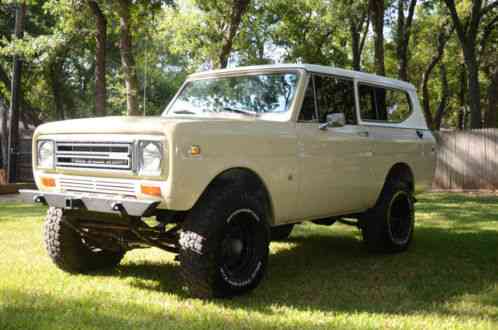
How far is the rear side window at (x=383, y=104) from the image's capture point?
289 inches

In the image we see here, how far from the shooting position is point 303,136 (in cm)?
605

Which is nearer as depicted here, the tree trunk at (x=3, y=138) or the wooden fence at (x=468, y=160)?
the wooden fence at (x=468, y=160)

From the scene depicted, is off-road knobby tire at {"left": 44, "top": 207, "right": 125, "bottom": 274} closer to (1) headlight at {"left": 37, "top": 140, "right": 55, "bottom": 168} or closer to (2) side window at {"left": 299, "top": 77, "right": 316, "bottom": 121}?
(1) headlight at {"left": 37, "top": 140, "right": 55, "bottom": 168}

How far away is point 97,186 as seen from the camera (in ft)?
17.5

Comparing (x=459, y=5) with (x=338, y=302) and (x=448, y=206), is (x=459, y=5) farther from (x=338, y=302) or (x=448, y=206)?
(x=338, y=302)

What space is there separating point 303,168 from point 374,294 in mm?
1406

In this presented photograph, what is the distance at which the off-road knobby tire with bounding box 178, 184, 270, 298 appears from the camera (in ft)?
16.4

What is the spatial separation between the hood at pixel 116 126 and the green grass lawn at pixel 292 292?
1.46 m

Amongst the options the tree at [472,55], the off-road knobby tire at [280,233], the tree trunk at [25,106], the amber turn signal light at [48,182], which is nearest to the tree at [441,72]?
the tree at [472,55]

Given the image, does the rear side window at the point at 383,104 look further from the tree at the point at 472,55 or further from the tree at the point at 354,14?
the tree at the point at 354,14

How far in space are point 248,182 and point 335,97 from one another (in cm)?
191

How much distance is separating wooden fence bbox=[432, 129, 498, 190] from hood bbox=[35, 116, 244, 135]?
49.8ft

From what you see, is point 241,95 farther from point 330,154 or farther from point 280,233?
point 280,233

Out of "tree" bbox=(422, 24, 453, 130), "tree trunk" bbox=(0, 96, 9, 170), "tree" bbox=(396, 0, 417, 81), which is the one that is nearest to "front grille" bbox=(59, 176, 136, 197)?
"tree trunk" bbox=(0, 96, 9, 170)
